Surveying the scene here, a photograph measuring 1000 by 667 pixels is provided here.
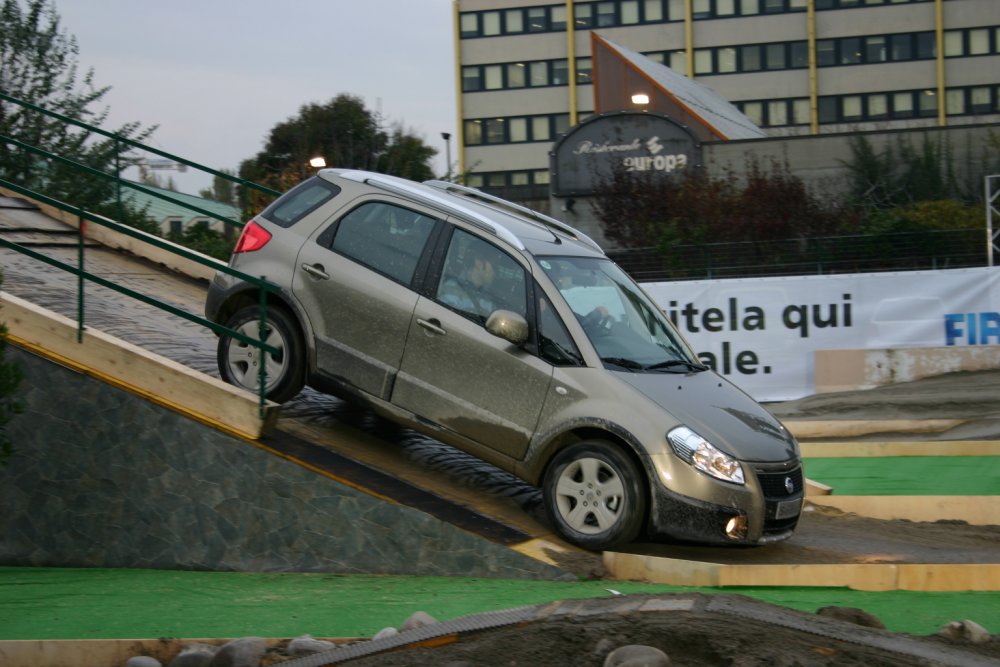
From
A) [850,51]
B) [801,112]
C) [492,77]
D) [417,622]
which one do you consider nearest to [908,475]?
[417,622]

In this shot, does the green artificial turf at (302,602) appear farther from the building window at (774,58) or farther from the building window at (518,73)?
the building window at (518,73)

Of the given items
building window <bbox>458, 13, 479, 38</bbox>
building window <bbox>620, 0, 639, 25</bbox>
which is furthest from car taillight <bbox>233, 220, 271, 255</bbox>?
building window <bbox>458, 13, 479, 38</bbox>

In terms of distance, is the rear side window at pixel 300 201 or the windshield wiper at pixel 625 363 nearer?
the windshield wiper at pixel 625 363

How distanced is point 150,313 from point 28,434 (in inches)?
94.9

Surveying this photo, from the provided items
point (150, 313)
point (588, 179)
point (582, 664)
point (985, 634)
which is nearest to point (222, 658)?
point (582, 664)

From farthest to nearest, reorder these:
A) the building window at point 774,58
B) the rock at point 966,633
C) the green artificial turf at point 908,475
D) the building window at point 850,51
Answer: the building window at point 774,58 < the building window at point 850,51 < the green artificial turf at point 908,475 < the rock at point 966,633

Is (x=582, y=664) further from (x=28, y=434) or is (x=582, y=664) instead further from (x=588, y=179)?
(x=588, y=179)

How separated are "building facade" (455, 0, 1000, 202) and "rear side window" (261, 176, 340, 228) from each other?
58192 mm

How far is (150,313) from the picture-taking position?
11680 millimetres

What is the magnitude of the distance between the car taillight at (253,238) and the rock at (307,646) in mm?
4227

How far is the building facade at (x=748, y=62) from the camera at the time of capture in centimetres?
7250

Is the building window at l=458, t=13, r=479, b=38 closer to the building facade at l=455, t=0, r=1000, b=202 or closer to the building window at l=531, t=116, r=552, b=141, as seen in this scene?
the building facade at l=455, t=0, r=1000, b=202

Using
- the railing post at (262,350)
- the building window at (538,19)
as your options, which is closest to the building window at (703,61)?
the building window at (538,19)

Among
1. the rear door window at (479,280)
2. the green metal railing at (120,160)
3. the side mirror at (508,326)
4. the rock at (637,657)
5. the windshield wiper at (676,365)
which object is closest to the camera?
the rock at (637,657)
